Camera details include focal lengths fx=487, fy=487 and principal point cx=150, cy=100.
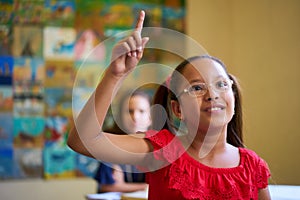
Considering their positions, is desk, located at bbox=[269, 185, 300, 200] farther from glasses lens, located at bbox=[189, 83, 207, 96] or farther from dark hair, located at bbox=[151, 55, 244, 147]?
glasses lens, located at bbox=[189, 83, 207, 96]

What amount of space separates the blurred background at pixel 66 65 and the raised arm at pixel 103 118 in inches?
86.9

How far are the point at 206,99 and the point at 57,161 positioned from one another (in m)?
2.47

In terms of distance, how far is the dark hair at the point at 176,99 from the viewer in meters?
1.00

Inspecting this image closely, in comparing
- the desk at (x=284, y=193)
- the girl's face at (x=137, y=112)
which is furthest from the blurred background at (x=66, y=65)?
the desk at (x=284, y=193)

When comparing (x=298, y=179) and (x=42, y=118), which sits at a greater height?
(x=42, y=118)

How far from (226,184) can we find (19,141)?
2492 mm

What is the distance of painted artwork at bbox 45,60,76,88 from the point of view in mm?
3299

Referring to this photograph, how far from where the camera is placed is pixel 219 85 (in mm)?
947

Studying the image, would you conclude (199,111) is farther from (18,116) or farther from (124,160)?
(18,116)

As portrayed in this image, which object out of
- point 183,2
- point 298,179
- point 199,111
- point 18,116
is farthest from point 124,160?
point 183,2

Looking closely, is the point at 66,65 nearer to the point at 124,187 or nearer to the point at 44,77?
the point at 44,77

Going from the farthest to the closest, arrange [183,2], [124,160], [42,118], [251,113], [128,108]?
[183,2], [42,118], [251,113], [128,108], [124,160]

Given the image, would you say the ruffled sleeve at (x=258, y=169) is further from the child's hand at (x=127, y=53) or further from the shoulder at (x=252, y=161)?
the child's hand at (x=127, y=53)

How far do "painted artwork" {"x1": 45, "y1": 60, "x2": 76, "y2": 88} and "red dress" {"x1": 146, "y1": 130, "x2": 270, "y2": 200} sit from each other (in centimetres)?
243
